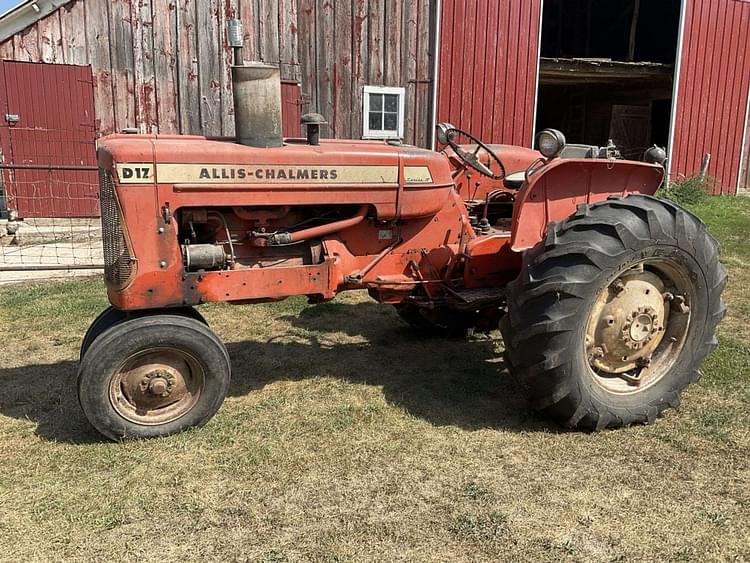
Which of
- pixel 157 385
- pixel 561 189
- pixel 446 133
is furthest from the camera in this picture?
pixel 446 133

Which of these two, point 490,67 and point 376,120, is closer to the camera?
point 376,120

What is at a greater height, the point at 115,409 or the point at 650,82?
the point at 650,82

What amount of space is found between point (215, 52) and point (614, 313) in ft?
26.6

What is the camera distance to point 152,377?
3326mm

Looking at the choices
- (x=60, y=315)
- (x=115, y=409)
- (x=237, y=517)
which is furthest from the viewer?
(x=60, y=315)

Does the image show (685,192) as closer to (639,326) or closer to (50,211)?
(639,326)

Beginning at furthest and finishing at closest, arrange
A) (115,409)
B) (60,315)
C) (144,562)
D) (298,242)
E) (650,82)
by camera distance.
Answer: (650,82)
(60,315)
(298,242)
(115,409)
(144,562)

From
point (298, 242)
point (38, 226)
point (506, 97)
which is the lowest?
point (38, 226)

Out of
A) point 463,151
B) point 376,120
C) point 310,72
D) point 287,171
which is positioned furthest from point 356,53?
point 287,171

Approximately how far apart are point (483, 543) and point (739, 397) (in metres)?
2.23

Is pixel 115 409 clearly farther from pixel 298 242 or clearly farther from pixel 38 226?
pixel 38 226

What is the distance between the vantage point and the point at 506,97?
11.5 m

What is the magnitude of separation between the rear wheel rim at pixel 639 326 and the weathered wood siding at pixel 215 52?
7.60 m

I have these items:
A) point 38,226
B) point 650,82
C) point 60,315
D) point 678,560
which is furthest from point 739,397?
point 650,82
